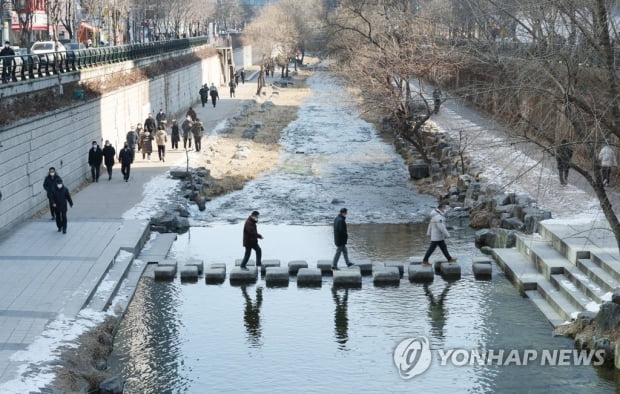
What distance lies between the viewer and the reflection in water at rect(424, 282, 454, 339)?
16.3 metres

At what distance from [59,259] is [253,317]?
4964 mm

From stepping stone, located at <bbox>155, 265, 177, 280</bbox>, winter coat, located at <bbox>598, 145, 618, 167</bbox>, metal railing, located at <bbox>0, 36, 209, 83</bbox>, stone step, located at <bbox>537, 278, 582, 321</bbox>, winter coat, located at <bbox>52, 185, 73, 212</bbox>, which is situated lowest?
stepping stone, located at <bbox>155, 265, 177, 280</bbox>

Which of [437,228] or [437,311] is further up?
[437,228]

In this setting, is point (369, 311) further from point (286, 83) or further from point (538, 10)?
point (286, 83)

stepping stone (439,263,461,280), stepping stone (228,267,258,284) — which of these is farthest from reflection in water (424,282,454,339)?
stepping stone (228,267,258,284)

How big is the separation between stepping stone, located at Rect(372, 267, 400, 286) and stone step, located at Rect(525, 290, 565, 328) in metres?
2.50

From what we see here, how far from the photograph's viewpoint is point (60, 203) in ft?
72.5

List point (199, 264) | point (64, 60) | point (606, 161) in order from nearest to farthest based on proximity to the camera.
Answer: point (199, 264) < point (606, 161) < point (64, 60)

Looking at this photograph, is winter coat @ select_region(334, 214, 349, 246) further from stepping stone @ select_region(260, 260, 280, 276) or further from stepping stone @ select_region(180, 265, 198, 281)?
stepping stone @ select_region(180, 265, 198, 281)

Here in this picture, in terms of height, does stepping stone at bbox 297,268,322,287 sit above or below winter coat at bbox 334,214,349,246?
below

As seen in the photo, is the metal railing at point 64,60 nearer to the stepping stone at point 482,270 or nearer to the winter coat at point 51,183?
the winter coat at point 51,183

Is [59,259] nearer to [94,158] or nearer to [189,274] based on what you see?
[189,274]

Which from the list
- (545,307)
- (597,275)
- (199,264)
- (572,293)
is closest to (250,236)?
(199,264)

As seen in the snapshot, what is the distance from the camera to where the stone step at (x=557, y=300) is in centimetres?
1661
